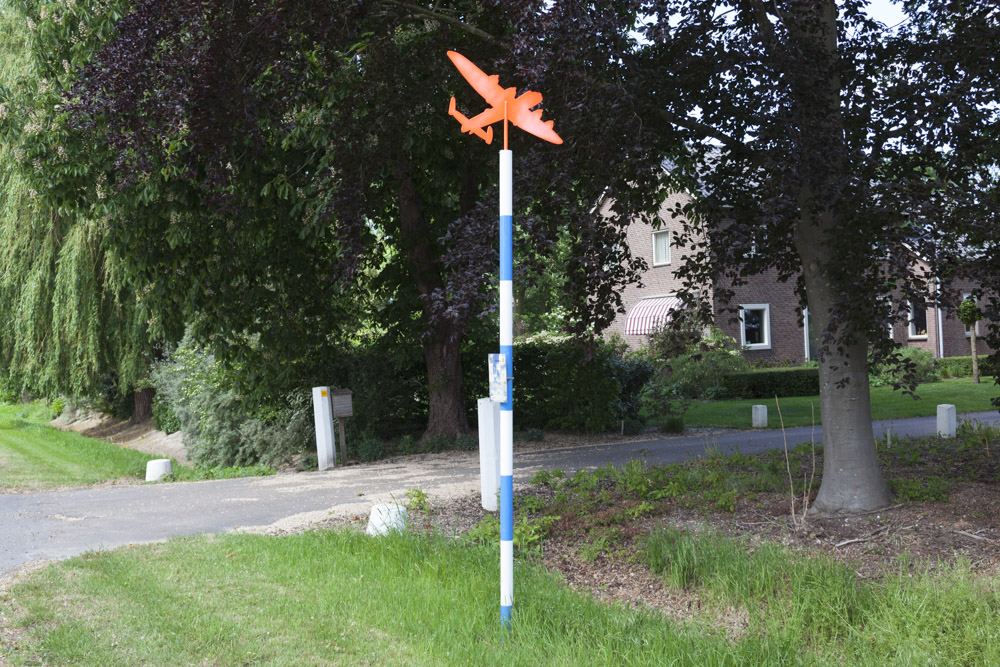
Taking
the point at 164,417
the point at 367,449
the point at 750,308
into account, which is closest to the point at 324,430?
the point at 367,449

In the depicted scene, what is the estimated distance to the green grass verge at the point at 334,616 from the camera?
424 centimetres

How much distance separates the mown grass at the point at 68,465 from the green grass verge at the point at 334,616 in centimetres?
619

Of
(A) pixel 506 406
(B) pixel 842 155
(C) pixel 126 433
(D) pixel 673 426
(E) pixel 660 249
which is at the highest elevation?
(E) pixel 660 249

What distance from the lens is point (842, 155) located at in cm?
592

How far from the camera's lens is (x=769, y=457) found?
380 inches

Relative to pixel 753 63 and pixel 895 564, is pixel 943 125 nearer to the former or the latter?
pixel 753 63

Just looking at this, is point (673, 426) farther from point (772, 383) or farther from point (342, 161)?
point (342, 161)

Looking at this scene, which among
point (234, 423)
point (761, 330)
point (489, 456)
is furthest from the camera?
point (761, 330)

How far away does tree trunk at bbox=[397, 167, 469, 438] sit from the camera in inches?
514

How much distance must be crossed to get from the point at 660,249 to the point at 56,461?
67.8ft

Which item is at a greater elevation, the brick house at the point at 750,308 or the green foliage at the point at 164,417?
the brick house at the point at 750,308

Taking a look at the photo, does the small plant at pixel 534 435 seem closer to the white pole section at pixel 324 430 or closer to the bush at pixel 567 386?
the bush at pixel 567 386

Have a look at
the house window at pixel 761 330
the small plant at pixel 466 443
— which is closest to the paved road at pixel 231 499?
the small plant at pixel 466 443

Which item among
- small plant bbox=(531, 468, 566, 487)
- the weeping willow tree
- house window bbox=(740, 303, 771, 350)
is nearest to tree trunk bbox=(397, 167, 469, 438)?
small plant bbox=(531, 468, 566, 487)
